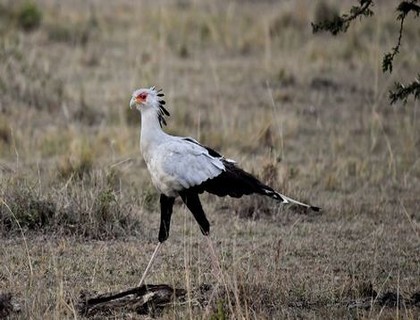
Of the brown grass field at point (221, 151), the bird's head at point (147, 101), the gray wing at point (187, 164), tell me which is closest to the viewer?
the gray wing at point (187, 164)

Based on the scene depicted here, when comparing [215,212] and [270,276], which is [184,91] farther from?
[270,276]

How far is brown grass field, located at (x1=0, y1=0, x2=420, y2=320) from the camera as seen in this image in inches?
257

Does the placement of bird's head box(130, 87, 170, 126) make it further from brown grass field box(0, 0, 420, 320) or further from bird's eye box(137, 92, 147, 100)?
brown grass field box(0, 0, 420, 320)

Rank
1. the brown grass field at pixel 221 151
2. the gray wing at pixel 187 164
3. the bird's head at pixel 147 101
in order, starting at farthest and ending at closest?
1. the brown grass field at pixel 221 151
2. the bird's head at pixel 147 101
3. the gray wing at pixel 187 164

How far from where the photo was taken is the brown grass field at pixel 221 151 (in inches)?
257

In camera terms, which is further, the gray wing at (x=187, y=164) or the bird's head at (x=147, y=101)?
the bird's head at (x=147, y=101)

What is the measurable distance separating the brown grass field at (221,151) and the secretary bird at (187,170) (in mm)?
432

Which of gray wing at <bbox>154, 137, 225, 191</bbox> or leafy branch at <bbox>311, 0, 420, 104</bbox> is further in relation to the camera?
leafy branch at <bbox>311, 0, 420, 104</bbox>

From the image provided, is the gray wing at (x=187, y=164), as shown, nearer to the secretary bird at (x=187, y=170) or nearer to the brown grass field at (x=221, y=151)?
the secretary bird at (x=187, y=170)

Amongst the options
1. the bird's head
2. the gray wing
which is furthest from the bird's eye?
the gray wing

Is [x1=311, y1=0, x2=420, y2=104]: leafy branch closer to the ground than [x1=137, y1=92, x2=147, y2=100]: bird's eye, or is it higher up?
higher up

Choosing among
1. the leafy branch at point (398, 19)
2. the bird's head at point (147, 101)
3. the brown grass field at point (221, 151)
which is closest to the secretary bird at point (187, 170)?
the bird's head at point (147, 101)

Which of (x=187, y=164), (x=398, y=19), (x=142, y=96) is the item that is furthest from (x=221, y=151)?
(x=187, y=164)

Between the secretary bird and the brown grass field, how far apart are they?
43 centimetres
